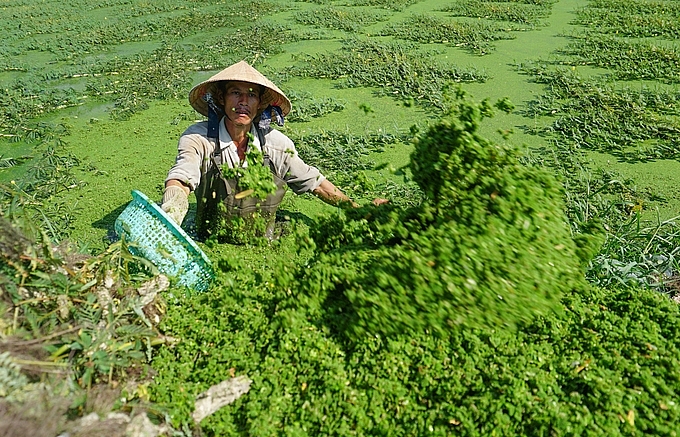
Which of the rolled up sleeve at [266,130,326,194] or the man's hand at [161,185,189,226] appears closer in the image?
the man's hand at [161,185,189,226]

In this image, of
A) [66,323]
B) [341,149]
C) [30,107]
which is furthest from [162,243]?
[30,107]

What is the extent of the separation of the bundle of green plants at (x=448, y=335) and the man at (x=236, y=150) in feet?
3.17

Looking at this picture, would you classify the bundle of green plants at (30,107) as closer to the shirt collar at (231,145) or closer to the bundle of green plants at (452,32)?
the shirt collar at (231,145)

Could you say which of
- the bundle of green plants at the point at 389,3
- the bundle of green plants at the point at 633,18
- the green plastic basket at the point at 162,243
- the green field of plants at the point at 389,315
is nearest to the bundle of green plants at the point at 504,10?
the bundle of green plants at the point at 633,18

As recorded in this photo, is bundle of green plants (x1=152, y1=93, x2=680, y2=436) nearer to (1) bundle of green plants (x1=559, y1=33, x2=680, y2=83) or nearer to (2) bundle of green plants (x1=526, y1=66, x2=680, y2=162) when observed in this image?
(2) bundle of green plants (x1=526, y1=66, x2=680, y2=162)

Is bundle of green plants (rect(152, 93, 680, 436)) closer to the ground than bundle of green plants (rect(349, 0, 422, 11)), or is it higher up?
higher up

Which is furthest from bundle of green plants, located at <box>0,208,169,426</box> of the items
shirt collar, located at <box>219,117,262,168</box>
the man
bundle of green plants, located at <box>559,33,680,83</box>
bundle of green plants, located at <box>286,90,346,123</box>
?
bundle of green plants, located at <box>559,33,680,83</box>

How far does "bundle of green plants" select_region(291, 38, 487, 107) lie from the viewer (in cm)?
607

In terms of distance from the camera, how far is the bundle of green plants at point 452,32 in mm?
7887

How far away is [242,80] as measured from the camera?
10.2 feet

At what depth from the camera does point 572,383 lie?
193cm

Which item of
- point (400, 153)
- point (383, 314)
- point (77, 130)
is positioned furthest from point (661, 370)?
point (77, 130)

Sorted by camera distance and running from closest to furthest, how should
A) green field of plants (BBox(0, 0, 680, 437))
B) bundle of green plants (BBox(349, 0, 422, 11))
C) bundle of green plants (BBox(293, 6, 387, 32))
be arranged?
green field of plants (BBox(0, 0, 680, 437)) → bundle of green plants (BBox(293, 6, 387, 32)) → bundle of green plants (BBox(349, 0, 422, 11))

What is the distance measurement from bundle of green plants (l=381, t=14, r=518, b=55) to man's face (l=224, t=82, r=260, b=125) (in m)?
5.01
